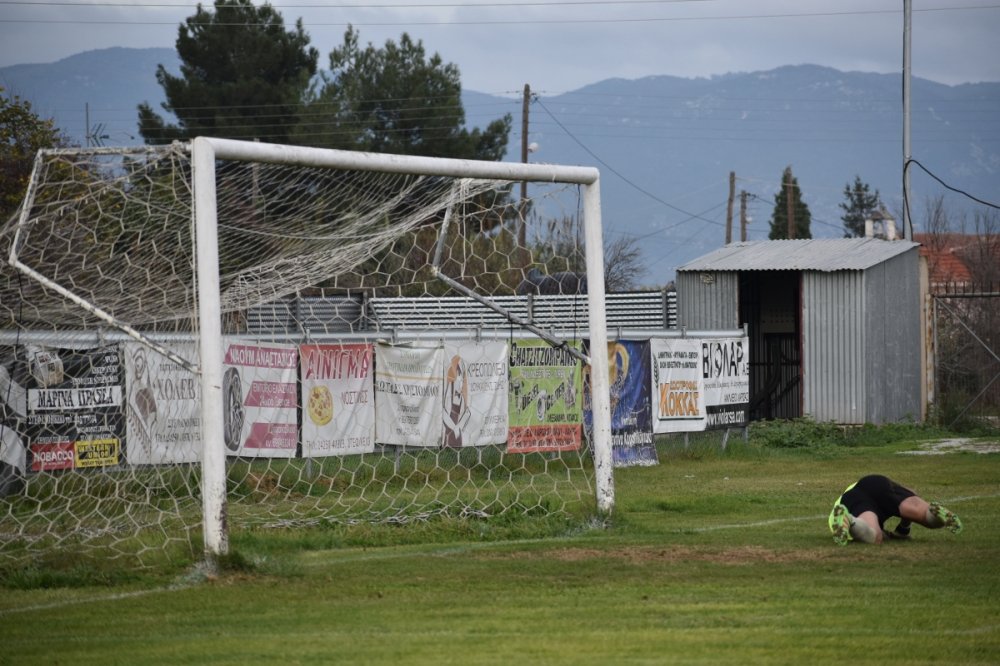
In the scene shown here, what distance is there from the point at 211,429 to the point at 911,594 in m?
5.12

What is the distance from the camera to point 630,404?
63.8 feet

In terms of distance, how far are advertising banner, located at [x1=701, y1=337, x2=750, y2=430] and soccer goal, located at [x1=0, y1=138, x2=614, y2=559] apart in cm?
517

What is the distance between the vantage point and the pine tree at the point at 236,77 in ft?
169

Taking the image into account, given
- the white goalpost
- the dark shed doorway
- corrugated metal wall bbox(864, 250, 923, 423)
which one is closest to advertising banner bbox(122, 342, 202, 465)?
the white goalpost

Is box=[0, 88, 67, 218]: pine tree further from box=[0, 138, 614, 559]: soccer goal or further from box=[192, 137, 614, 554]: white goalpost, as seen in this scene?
box=[192, 137, 614, 554]: white goalpost

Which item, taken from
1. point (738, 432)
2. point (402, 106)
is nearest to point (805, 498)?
point (738, 432)

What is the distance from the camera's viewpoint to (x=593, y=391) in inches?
492

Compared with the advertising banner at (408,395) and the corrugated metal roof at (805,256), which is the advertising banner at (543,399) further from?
the corrugated metal roof at (805,256)

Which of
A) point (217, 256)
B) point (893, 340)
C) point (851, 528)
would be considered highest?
point (217, 256)

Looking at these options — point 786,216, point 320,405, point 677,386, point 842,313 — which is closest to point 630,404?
point 677,386

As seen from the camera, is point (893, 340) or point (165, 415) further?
point (893, 340)

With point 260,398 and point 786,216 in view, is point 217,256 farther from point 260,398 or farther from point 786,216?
point 786,216

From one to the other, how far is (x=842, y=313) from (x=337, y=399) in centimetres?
1540

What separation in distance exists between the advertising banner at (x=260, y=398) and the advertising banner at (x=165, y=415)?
1.93 m
